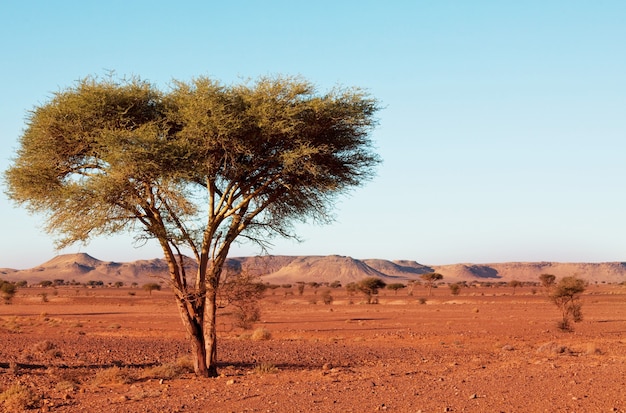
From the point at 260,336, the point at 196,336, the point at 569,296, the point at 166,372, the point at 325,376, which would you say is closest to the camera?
the point at 196,336

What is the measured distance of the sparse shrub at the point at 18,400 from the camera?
12.2 m

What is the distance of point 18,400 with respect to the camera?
12305 mm

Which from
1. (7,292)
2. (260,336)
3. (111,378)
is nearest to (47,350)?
(111,378)

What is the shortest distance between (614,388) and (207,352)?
8.70 metres

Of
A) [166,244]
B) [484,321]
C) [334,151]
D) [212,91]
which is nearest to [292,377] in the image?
[166,244]

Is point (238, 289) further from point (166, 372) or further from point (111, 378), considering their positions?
point (111, 378)

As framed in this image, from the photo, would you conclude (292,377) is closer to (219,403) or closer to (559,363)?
(219,403)

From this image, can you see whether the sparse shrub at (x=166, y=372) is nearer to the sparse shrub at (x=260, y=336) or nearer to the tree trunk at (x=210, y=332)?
the tree trunk at (x=210, y=332)

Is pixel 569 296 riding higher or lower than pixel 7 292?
lower

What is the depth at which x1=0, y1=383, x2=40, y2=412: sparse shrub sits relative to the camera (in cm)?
1217

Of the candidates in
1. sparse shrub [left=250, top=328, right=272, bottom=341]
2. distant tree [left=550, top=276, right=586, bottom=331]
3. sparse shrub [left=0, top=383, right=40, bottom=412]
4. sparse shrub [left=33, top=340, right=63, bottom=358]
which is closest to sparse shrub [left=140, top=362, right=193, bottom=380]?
sparse shrub [left=0, top=383, right=40, bottom=412]

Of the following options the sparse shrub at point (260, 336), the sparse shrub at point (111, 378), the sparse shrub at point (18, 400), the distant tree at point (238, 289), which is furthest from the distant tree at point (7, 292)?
the sparse shrub at point (18, 400)

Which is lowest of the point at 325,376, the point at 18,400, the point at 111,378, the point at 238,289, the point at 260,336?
the point at 260,336

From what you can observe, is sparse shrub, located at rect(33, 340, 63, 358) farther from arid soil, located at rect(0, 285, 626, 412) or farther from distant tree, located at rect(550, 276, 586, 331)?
distant tree, located at rect(550, 276, 586, 331)
